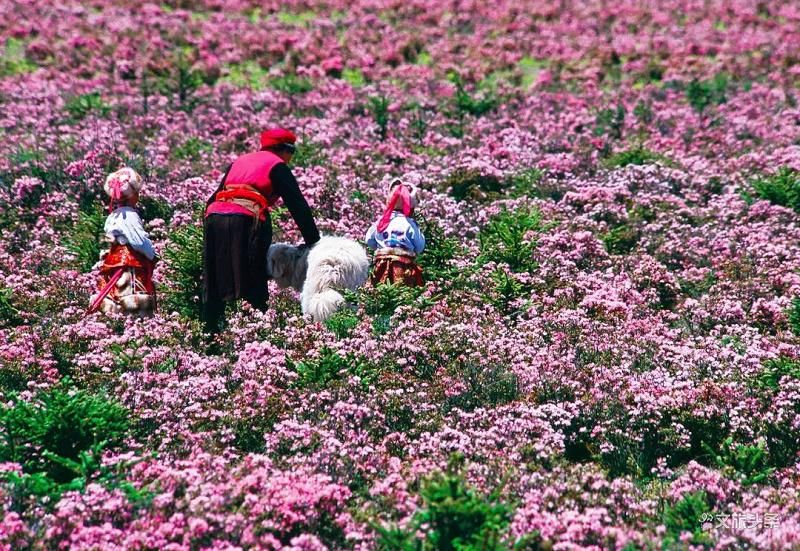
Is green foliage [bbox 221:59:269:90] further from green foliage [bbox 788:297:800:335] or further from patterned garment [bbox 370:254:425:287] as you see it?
green foliage [bbox 788:297:800:335]

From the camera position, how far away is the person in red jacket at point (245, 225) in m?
8.49

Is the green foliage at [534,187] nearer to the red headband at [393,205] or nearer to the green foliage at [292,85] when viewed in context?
the red headband at [393,205]

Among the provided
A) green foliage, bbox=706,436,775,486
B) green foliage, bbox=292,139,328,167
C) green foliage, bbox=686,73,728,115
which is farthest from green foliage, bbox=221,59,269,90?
green foliage, bbox=706,436,775,486

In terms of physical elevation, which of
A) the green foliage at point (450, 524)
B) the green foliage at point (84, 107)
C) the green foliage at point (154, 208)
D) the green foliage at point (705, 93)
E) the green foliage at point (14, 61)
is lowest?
the green foliage at point (450, 524)

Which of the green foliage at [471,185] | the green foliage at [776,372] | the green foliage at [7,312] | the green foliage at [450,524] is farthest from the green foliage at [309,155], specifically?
the green foliage at [450,524]

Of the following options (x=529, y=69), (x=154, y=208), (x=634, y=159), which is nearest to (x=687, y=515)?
(x=154, y=208)

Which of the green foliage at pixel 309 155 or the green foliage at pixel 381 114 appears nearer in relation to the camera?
the green foliage at pixel 309 155

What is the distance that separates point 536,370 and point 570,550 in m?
2.66

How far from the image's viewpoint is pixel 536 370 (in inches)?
303

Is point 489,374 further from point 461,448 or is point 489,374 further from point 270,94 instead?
point 270,94

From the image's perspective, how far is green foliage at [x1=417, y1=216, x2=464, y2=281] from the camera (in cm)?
1006

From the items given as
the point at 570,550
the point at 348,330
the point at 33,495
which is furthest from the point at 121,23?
the point at 570,550

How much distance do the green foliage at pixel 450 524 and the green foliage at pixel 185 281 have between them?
4.67m

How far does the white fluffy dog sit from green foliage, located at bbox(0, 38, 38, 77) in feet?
47.1
